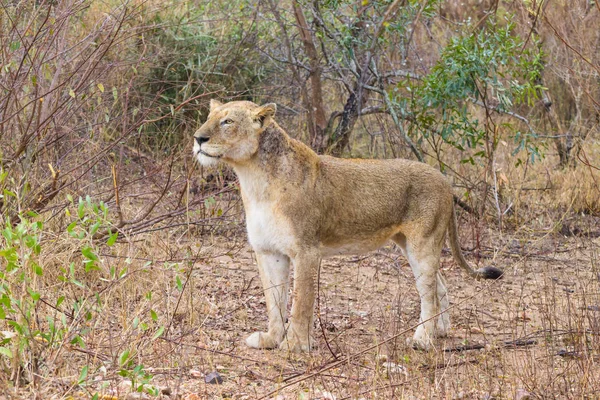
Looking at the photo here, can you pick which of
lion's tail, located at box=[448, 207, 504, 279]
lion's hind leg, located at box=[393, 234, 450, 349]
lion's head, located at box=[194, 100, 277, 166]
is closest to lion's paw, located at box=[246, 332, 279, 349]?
lion's hind leg, located at box=[393, 234, 450, 349]

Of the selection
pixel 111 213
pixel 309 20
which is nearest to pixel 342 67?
pixel 309 20

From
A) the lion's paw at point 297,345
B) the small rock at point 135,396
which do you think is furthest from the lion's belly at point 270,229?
the small rock at point 135,396

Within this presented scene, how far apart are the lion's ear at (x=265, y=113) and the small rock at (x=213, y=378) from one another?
161cm

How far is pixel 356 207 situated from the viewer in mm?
6238

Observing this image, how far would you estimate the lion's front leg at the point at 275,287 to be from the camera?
5.98 m

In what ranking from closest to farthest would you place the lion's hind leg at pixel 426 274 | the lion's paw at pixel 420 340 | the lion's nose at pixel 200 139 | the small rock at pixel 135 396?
the small rock at pixel 135 396 → the lion's nose at pixel 200 139 → the lion's paw at pixel 420 340 → the lion's hind leg at pixel 426 274

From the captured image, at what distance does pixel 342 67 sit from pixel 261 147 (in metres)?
4.25

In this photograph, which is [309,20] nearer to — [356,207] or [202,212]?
[202,212]

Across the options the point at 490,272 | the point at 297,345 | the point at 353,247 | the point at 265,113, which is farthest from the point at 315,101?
the point at 297,345

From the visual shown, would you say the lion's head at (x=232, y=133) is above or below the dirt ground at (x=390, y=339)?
above

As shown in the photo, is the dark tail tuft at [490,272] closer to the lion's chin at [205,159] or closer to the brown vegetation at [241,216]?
the brown vegetation at [241,216]

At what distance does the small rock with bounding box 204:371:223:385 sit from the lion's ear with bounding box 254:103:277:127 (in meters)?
1.61

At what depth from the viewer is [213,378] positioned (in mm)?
4941

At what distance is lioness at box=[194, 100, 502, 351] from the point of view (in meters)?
5.78
